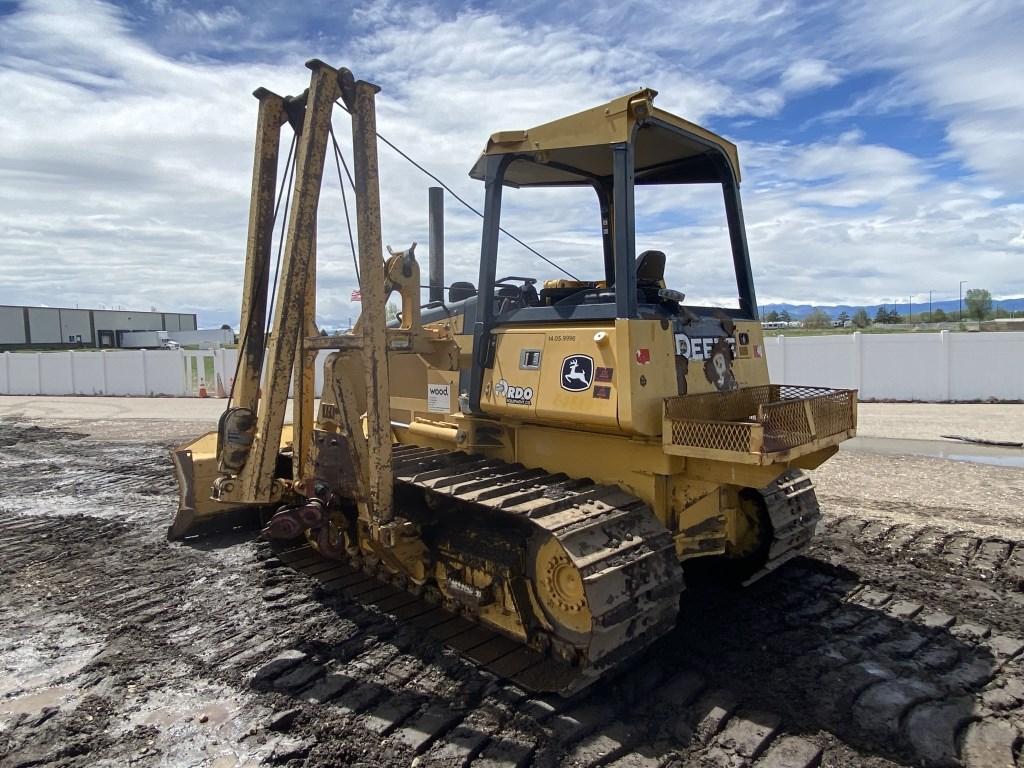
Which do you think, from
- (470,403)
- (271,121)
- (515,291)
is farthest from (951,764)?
(271,121)

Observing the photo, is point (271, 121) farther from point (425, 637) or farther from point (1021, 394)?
point (1021, 394)

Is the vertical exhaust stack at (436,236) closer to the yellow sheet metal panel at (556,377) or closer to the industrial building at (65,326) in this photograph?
the yellow sheet metal panel at (556,377)

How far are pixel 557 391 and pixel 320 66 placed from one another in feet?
8.41

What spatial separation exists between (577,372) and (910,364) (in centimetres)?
1571

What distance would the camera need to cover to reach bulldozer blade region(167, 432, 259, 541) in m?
6.64

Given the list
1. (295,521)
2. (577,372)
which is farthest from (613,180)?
(295,521)

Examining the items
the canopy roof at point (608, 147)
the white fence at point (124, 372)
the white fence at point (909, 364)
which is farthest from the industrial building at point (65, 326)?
the canopy roof at point (608, 147)

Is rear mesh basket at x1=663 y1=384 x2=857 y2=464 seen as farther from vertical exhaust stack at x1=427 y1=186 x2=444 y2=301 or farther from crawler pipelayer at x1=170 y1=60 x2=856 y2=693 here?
vertical exhaust stack at x1=427 y1=186 x2=444 y2=301

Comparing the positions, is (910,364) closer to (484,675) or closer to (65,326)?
(484,675)

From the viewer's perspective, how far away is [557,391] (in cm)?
427

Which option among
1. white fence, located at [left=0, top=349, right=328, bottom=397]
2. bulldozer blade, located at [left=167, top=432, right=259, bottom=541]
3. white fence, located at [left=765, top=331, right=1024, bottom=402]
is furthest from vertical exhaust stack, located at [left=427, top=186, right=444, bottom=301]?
white fence, located at [left=0, top=349, right=328, bottom=397]

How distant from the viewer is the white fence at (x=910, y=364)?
53.6ft

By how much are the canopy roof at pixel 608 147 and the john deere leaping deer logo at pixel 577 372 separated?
1269 mm

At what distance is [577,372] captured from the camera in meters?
4.18
